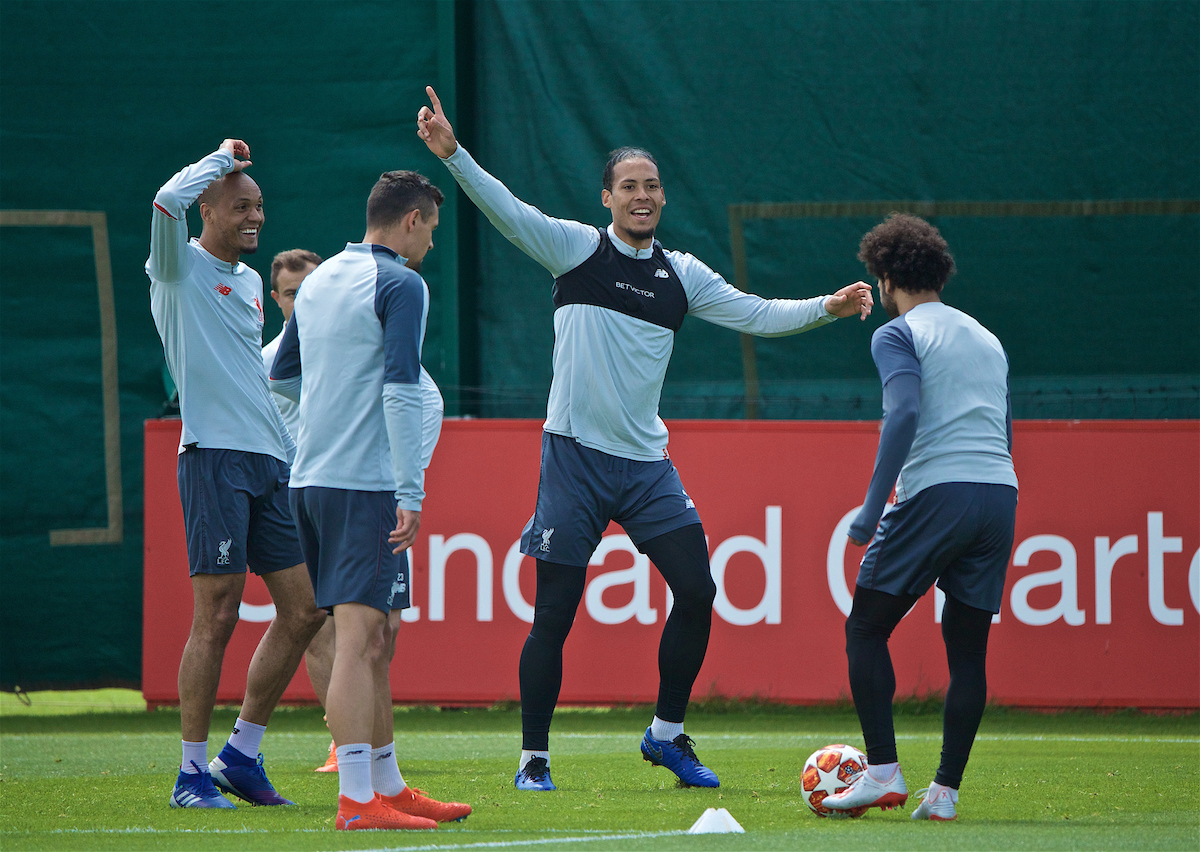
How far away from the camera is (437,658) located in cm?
816

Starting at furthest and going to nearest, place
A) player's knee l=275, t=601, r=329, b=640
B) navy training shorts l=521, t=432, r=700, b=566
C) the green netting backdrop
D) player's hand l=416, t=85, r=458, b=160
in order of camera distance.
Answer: the green netting backdrop → navy training shorts l=521, t=432, r=700, b=566 → player's knee l=275, t=601, r=329, b=640 → player's hand l=416, t=85, r=458, b=160

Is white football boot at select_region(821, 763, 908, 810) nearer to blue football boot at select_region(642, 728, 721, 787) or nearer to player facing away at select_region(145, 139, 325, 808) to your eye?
blue football boot at select_region(642, 728, 721, 787)

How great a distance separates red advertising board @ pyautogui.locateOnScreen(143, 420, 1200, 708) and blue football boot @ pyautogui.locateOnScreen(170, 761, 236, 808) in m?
3.32

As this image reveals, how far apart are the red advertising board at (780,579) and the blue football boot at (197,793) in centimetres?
332

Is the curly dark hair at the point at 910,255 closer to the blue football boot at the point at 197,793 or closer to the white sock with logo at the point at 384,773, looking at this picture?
the white sock with logo at the point at 384,773

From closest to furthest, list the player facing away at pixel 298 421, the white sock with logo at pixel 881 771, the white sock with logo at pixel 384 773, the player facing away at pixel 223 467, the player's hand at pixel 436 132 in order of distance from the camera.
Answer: the white sock with logo at pixel 384 773 < the white sock with logo at pixel 881 771 < the player's hand at pixel 436 132 < the player facing away at pixel 223 467 < the player facing away at pixel 298 421

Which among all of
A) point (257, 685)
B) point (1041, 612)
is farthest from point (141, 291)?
point (1041, 612)

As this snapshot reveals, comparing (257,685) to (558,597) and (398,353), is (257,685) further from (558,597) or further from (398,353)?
(398,353)

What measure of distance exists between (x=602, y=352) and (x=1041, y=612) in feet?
12.1

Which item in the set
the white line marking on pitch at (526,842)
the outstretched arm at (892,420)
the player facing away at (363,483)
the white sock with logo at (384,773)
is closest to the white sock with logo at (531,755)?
the player facing away at (363,483)

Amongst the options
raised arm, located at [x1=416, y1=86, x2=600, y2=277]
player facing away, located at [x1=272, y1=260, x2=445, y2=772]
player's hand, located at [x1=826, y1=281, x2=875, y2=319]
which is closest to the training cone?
player facing away, located at [x1=272, y1=260, x2=445, y2=772]

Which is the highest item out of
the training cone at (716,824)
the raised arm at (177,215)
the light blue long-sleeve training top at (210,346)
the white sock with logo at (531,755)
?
the raised arm at (177,215)

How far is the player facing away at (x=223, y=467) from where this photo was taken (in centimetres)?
480

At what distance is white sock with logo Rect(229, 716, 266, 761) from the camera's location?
488 centimetres
